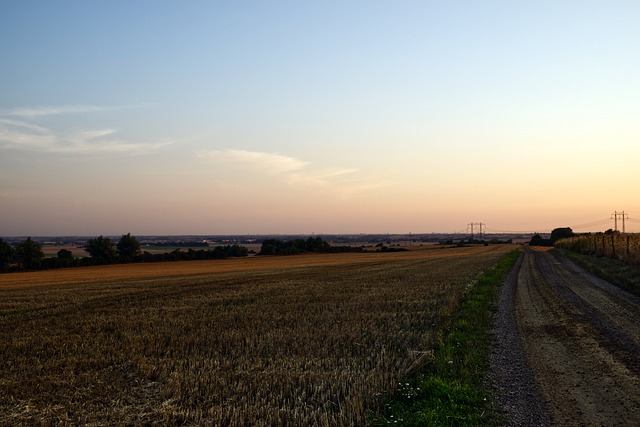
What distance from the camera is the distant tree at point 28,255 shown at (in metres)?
76.2

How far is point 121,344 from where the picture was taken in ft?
42.9

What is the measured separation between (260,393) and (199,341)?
5.05m

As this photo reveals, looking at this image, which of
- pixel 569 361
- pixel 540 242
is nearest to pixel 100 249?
pixel 569 361

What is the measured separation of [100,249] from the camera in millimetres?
89562

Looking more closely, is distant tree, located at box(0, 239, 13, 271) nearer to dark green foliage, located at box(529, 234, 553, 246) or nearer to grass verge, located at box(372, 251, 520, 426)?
grass verge, located at box(372, 251, 520, 426)

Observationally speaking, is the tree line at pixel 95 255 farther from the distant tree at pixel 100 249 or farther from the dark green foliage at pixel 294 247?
the dark green foliage at pixel 294 247

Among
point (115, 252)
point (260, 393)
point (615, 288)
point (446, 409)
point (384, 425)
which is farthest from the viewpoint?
point (115, 252)

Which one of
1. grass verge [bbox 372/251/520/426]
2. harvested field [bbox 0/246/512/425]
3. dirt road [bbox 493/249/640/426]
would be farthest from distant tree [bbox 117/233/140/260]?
grass verge [bbox 372/251/520/426]

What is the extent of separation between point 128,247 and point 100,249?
5059mm

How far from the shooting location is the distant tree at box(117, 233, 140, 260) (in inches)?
3642

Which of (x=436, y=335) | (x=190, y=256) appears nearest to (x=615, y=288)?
(x=436, y=335)

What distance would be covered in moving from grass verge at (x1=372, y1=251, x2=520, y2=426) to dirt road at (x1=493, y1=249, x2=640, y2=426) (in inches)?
14.3

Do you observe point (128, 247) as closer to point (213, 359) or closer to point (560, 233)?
point (213, 359)

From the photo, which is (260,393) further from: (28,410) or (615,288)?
(615,288)
